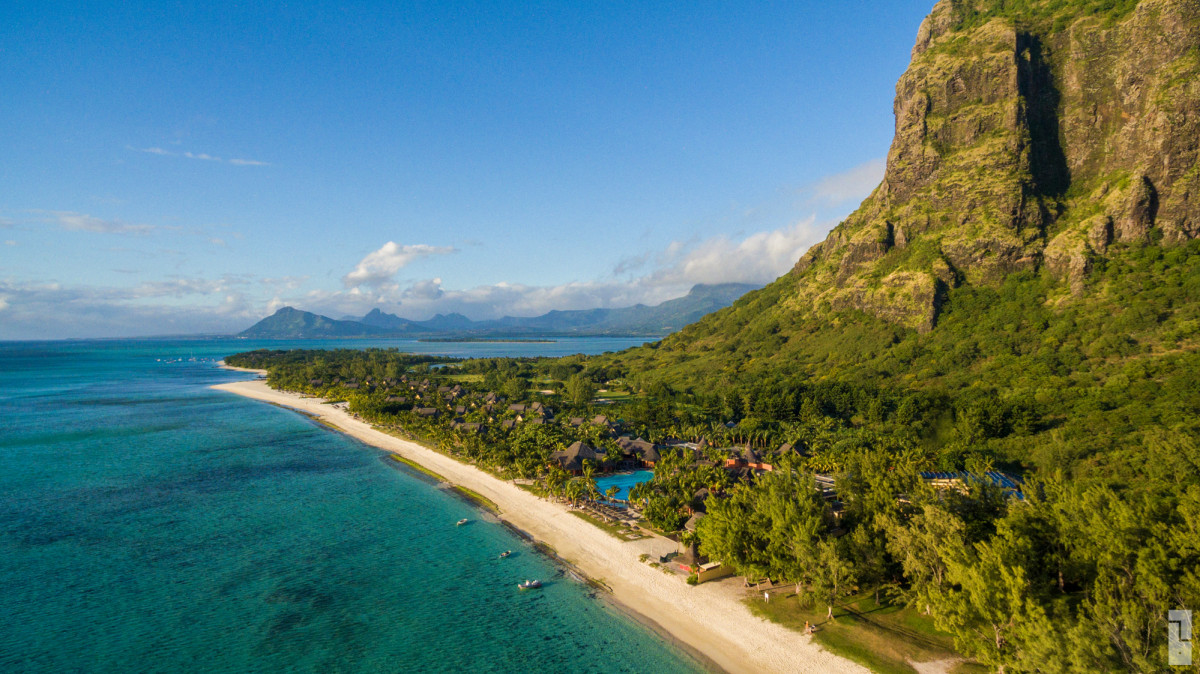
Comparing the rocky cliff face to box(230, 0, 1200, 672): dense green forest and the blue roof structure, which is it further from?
the blue roof structure

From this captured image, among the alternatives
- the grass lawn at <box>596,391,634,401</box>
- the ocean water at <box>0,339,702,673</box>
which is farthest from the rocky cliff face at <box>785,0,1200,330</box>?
the ocean water at <box>0,339,702,673</box>

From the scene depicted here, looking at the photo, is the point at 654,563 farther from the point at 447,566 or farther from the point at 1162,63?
the point at 1162,63

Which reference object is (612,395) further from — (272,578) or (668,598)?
(272,578)

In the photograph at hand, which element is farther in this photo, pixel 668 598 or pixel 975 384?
pixel 975 384

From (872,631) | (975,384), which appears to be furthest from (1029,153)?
(872,631)

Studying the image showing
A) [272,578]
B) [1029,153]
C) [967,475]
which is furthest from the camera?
[1029,153]

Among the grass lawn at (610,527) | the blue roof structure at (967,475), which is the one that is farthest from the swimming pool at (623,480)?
the blue roof structure at (967,475)
